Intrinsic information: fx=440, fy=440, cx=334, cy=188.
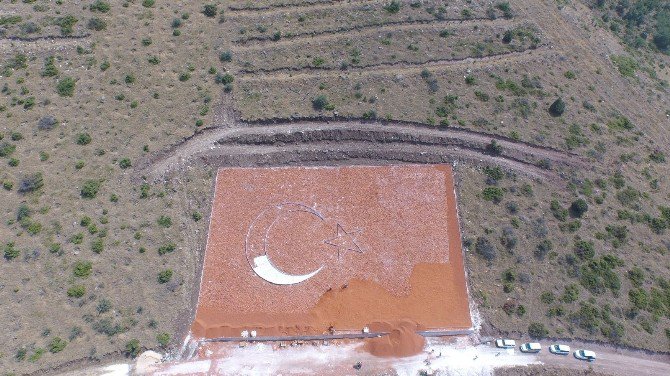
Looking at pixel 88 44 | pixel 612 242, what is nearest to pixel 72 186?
pixel 88 44

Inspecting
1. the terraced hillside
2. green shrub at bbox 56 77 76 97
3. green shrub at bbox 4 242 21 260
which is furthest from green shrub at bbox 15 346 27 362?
green shrub at bbox 56 77 76 97

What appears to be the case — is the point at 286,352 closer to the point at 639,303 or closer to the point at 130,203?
the point at 130,203

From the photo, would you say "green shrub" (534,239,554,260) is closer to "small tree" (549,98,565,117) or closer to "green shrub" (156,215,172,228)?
"small tree" (549,98,565,117)

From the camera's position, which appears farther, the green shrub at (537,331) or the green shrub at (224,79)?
the green shrub at (224,79)

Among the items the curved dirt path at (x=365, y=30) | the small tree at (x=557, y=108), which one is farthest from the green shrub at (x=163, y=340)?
the small tree at (x=557, y=108)

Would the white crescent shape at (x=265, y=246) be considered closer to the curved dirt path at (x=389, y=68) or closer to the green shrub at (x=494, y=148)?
the curved dirt path at (x=389, y=68)

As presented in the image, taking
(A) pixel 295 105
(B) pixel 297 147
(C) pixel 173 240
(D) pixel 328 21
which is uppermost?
(D) pixel 328 21
